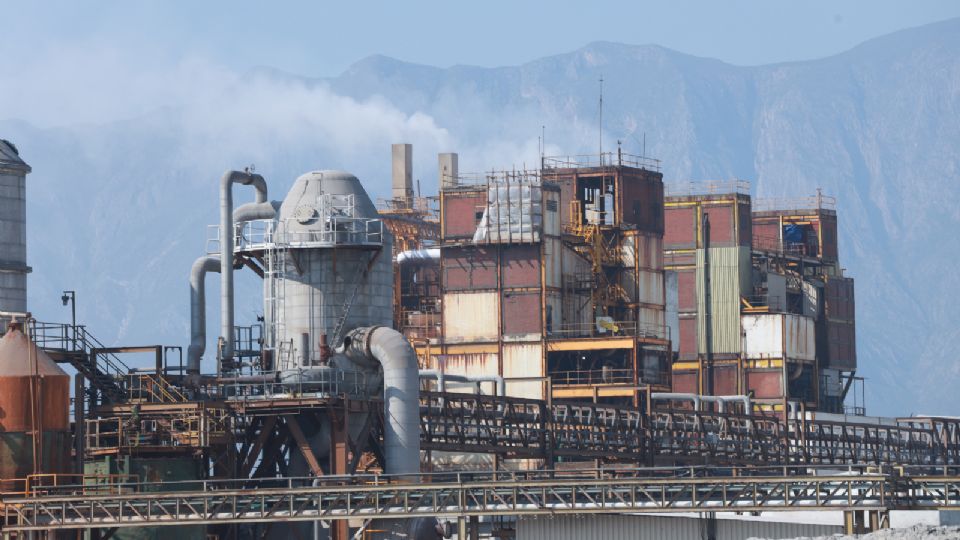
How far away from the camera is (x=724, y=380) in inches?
4363

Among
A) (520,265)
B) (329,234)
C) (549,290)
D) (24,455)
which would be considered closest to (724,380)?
(549,290)

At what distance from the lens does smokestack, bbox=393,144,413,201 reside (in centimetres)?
11806

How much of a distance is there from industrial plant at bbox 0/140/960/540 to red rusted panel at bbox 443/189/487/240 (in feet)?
0.43

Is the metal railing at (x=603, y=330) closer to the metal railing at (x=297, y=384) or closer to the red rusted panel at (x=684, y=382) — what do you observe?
the red rusted panel at (x=684, y=382)

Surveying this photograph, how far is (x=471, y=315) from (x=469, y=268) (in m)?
2.38

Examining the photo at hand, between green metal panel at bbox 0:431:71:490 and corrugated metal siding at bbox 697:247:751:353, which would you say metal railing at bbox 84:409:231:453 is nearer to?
green metal panel at bbox 0:431:71:490

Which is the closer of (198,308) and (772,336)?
(198,308)

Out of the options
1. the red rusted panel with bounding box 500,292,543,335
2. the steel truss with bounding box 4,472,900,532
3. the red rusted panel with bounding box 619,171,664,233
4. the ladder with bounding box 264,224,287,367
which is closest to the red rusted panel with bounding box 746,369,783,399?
the red rusted panel with bounding box 619,171,664,233

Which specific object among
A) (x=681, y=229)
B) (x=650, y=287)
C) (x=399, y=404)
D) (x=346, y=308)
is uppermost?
(x=681, y=229)

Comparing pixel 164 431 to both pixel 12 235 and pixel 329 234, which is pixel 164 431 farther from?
pixel 12 235

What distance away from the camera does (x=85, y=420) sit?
5753 centimetres

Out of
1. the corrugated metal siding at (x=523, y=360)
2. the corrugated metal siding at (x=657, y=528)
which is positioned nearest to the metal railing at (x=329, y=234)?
the corrugated metal siding at (x=657, y=528)

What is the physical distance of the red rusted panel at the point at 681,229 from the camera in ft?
371

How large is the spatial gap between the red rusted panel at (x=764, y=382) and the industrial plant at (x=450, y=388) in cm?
17
